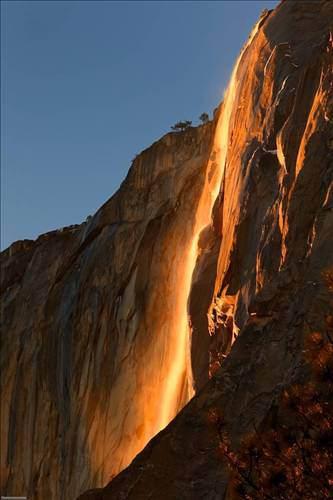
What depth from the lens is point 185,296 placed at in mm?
20719

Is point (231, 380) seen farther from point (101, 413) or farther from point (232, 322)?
point (101, 413)

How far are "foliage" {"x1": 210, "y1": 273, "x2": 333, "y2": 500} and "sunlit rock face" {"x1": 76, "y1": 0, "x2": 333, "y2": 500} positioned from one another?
63 centimetres

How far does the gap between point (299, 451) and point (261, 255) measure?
23.3 ft

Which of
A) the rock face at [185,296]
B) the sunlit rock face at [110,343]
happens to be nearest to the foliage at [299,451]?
the rock face at [185,296]

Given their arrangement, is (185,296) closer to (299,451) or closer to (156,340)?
(156,340)

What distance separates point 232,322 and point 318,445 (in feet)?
27.3

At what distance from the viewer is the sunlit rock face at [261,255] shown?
938 centimetres

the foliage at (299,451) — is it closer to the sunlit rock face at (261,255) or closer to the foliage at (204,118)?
the sunlit rock face at (261,255)

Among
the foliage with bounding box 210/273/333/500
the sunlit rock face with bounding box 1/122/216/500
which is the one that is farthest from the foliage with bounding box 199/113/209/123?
the foliage with bounding box 210/273/333/500

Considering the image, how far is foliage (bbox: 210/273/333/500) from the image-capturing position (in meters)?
6.13

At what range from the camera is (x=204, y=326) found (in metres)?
17.7

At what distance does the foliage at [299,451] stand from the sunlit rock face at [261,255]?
626mm

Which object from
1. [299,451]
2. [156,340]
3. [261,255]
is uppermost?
[261,255]


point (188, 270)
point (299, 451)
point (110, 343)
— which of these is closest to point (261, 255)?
point (299, 451)
